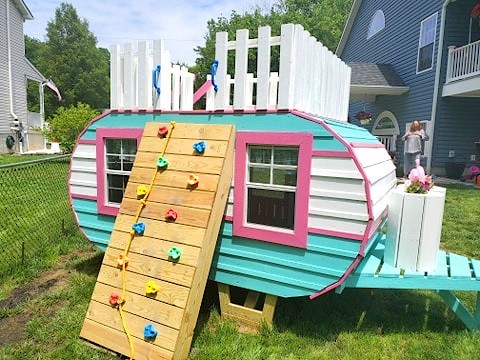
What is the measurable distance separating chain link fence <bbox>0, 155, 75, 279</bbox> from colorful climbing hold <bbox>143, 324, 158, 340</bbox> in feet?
8.19

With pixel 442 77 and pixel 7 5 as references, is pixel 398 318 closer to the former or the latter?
pixel 442 77

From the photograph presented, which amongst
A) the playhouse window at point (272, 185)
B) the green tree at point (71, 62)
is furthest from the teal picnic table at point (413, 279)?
the green tree at point (71, 62)

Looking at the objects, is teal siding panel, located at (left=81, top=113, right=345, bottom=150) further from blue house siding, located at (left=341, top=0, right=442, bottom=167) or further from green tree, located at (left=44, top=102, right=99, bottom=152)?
blue house siding, located at (left=341, top=0, right=442, bottom=167)

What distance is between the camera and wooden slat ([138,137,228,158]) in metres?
3.24

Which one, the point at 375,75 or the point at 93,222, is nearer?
the point at 93,222

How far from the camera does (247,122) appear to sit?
3273mm

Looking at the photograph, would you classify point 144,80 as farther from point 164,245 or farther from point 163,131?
point 164,245

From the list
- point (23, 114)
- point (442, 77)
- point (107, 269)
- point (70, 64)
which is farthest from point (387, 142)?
point (70, 64)

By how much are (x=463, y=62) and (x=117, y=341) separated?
1226 centimetres

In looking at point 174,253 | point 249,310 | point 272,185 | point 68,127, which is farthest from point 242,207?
point 68,127

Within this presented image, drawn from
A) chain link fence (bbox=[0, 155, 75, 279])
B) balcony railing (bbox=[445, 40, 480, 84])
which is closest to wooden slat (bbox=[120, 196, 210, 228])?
chain link fence (bbox=[0, 155, 75, 279])

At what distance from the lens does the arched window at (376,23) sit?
16372 millimetres

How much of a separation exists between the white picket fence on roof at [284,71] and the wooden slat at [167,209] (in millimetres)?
998

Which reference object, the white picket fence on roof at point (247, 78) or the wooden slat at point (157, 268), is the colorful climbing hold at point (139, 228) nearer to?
the wooden slat at point (157, 268)
